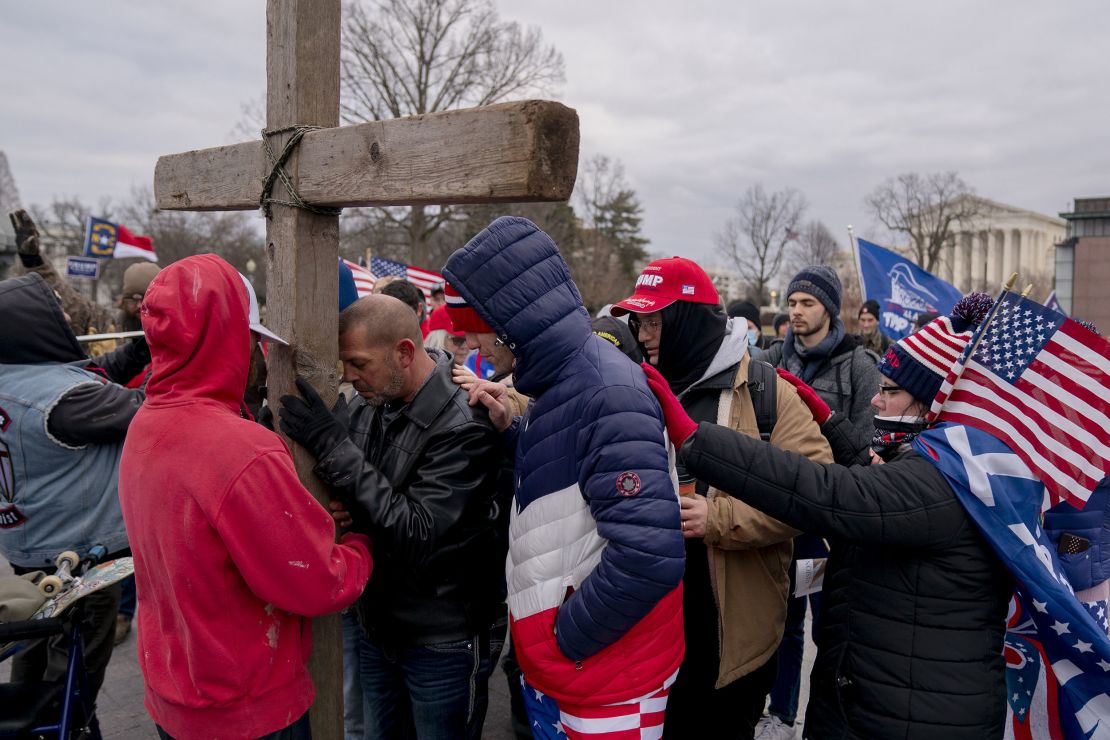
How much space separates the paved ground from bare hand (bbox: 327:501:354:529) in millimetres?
2088

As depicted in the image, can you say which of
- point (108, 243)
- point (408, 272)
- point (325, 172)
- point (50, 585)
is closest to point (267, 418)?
point (325, 172)

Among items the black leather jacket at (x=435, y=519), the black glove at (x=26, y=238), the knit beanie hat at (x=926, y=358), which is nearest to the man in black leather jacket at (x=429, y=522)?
the black leather jacket at (x=435, y=519)

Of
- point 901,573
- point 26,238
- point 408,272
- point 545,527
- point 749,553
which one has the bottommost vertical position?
point 749,553

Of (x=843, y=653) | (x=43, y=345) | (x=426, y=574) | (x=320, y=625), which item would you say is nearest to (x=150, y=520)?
(x=320, y=625)

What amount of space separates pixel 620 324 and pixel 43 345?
240 centimetres

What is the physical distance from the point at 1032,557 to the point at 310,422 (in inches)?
78.1

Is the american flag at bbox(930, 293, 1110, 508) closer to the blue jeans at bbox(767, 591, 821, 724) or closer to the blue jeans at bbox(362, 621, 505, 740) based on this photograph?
the blue jeans at bbox(362, 621, 505, 740)

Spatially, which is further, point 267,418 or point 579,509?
point 267,418

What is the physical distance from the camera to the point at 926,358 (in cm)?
223

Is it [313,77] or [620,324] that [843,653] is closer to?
[620,324]

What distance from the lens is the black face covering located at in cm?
278

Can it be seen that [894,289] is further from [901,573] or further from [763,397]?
[901,573]

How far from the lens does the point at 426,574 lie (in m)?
2.42

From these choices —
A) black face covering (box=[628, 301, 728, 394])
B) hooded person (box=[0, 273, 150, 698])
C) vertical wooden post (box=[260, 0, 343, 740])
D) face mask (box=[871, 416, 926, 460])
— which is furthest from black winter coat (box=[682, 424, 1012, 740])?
hooded person (box=[0, 273, 150, 698])
